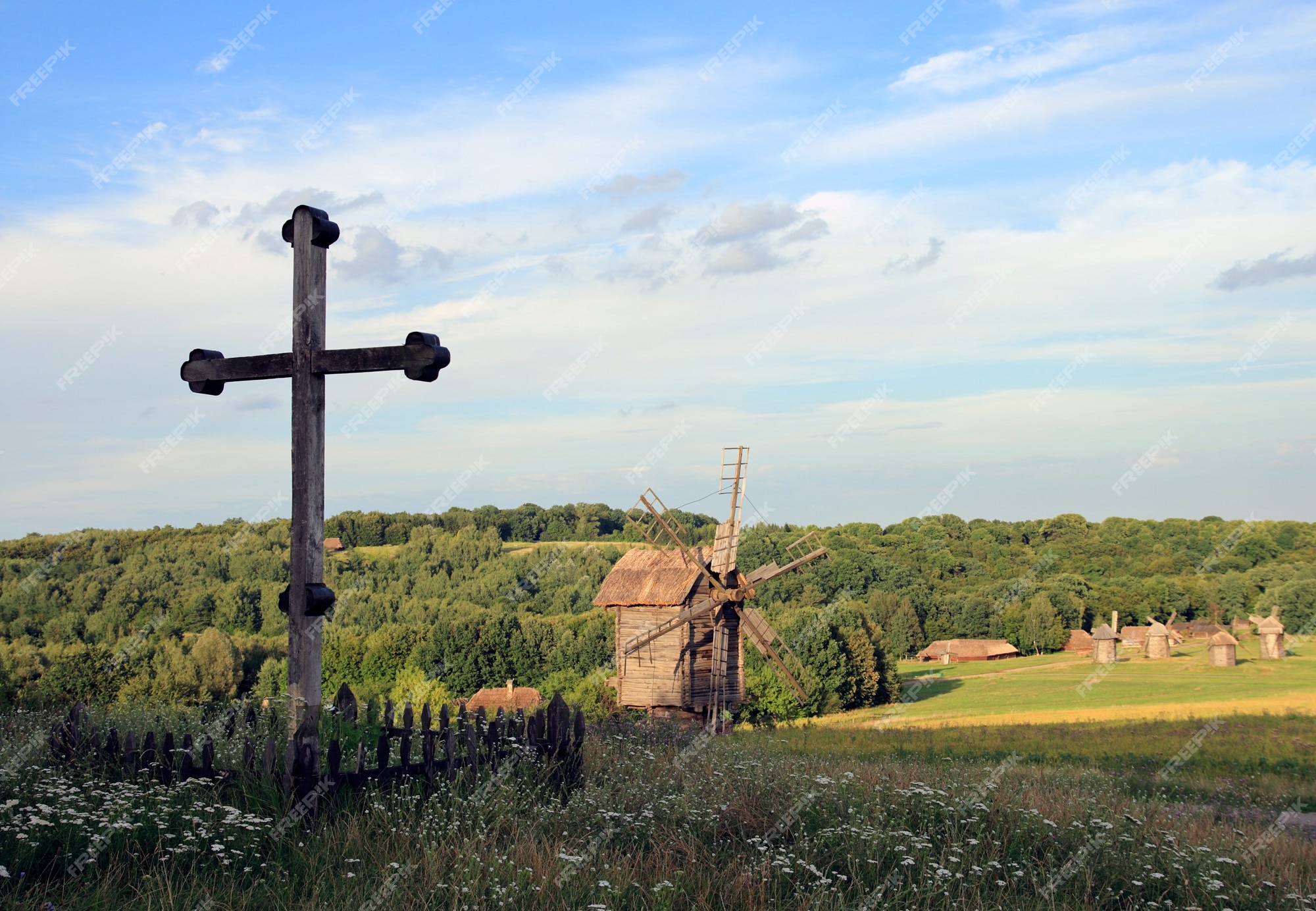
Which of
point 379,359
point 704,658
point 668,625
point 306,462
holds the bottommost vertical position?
point 704,658

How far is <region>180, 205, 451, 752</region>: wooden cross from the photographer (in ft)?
24.4

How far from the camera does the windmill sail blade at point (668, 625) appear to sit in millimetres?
29312

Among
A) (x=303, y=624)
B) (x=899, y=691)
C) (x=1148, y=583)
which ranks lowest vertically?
(x=899, y=691)

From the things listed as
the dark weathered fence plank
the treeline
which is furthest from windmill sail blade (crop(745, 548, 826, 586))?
the treeline

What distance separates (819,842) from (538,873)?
215 cm

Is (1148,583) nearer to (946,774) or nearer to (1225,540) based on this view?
(1225,540)

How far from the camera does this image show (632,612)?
3070 centimetres

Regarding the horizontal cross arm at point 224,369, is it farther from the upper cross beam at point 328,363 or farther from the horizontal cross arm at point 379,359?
the horizontal cross arm at point 379,359

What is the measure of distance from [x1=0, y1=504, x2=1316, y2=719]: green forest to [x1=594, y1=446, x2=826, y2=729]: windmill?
316 cm

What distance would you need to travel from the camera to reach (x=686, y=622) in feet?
97.5

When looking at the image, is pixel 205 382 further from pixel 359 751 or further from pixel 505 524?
pixel 505 524

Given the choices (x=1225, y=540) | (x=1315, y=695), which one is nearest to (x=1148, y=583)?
(x=1225, y=540)

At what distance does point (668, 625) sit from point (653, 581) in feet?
6.04

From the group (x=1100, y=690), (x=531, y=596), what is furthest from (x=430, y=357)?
(x=531, y=596)
